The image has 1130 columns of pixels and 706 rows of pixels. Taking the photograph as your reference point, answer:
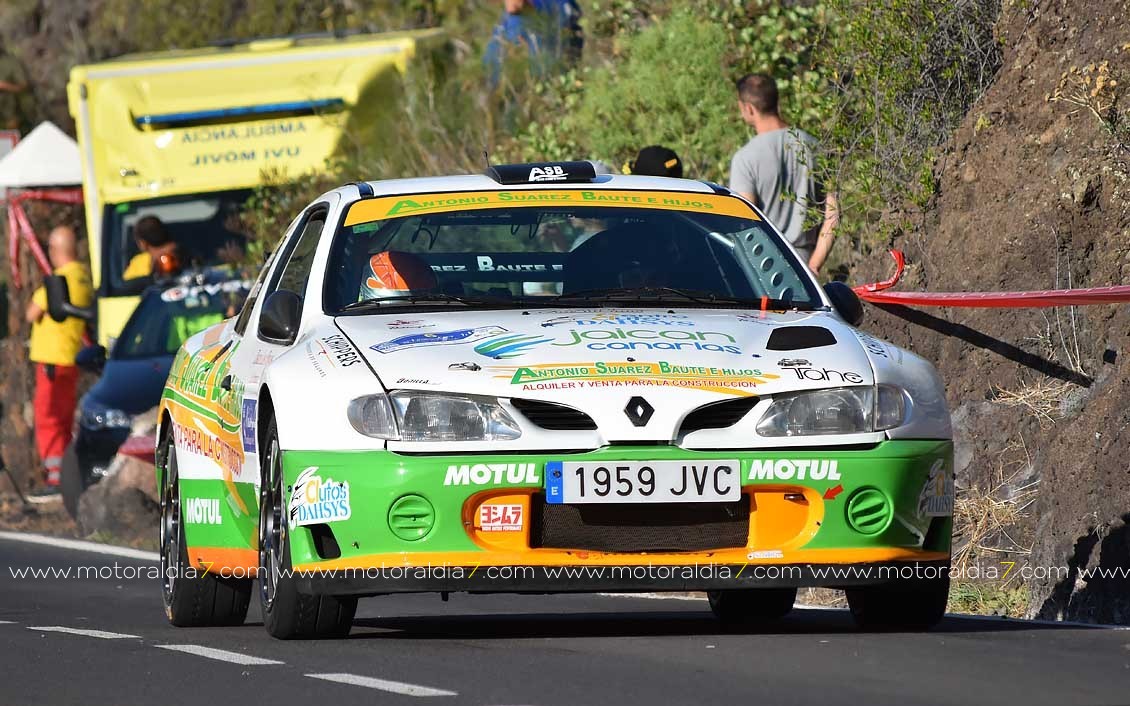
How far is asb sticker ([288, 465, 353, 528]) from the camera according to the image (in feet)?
25.1

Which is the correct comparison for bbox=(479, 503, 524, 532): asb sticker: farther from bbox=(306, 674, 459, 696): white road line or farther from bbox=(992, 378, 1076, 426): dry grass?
bbox=(992, 378, 1076, 426): dry grass

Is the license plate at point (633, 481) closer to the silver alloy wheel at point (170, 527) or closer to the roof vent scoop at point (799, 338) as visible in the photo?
the roof vent scoop at point (799, 338)

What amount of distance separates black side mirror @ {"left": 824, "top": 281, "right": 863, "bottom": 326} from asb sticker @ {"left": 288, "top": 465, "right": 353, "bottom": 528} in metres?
2.06

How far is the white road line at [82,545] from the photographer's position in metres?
15.1

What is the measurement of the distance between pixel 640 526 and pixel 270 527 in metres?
1.41

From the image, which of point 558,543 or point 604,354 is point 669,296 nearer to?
point 604,354

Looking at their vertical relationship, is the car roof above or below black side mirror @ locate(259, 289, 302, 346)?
above

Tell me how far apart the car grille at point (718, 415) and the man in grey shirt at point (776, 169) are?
572 centimetres

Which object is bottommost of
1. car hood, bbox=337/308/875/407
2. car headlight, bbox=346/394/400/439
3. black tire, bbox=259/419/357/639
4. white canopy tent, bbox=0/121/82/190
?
white canopy tent, bbox=0/121/82/190

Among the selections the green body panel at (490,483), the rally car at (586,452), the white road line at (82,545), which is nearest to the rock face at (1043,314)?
the rally car at (586,452)

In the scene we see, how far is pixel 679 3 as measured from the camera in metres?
18.3

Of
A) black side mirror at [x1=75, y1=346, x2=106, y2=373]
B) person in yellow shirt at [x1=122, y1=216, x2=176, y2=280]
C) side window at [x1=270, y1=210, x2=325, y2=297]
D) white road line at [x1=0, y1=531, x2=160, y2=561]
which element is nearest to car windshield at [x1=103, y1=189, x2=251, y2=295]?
person in yellow shirt at [x1=122, y1=216, x2=176, y2=280]

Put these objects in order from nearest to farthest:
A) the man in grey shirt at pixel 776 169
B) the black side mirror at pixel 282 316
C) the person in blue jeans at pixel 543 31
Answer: the black side mirror at pixel 282 316
the man in grey shirt at pixel 776 169
the person in blue jeans at pixel 543 31

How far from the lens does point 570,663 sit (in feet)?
24.4
